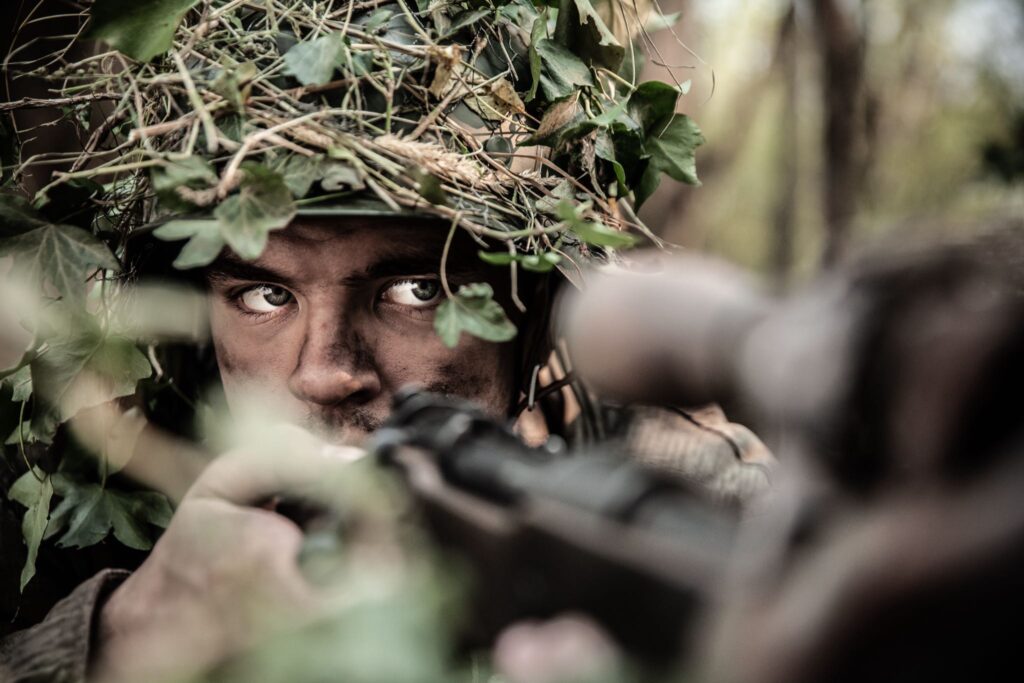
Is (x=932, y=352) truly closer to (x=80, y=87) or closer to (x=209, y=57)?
(x=209, y=57)

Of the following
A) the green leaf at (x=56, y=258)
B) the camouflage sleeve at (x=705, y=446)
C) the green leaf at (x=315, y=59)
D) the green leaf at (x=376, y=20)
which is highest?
the green leaf at (x=376, y=20)

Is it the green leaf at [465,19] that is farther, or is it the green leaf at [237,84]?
the green leaf at [465,19]

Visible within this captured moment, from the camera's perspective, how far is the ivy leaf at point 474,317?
1059 mm

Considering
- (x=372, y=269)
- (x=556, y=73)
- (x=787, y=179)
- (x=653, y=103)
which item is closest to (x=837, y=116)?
(x=787, y=179)

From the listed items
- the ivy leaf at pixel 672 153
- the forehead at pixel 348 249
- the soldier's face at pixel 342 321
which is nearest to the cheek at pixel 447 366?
the soldier's face at pixel 342 321

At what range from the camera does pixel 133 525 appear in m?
1.40

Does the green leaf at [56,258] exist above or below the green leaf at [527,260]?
below

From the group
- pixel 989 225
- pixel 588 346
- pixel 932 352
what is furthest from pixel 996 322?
pixel 588 346

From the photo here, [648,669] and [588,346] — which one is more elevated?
[588,346]

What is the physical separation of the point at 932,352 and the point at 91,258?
112 centimetres

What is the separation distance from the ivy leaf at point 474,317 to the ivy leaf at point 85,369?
53 centimetres

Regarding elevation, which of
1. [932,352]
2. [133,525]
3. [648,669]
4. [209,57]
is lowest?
[133,525]

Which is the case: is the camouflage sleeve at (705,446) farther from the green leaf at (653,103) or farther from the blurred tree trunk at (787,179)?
the blurred tree trunk at (787,179)

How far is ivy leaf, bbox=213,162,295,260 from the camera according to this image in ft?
3.48
